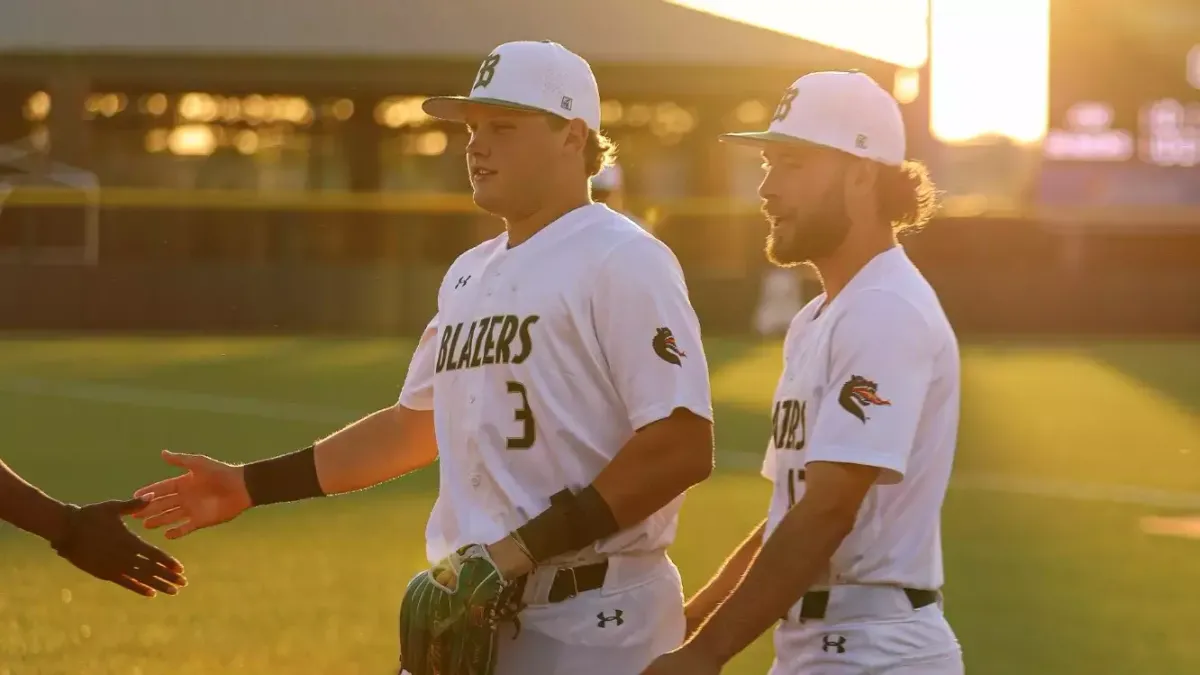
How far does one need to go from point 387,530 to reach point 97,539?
225 inches

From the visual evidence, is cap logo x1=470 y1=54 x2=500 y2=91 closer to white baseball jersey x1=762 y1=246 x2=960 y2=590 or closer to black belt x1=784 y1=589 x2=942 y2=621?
white baseball jersey x1=762 y1=246 x2=960 y2=590

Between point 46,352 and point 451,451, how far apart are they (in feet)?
72.0

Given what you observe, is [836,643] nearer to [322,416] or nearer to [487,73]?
[487,73]

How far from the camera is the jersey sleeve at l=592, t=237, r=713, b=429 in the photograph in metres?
4.07

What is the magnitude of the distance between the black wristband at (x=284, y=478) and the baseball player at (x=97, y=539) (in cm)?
47

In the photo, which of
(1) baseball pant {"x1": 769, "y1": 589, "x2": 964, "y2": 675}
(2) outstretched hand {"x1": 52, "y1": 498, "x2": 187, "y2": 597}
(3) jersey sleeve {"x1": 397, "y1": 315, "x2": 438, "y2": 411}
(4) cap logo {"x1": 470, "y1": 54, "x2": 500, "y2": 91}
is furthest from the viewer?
(2) outstretched hand {"x1": 52, "y1": 498, "x2": 187, "y2": 597}

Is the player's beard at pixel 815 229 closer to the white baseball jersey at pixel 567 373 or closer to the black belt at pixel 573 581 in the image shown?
the white baseball jersey at pixel 567 373

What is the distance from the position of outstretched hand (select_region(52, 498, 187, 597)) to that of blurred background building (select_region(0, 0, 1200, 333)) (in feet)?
76.7

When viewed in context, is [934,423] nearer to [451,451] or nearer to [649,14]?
[451,451]

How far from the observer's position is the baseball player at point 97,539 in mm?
5418

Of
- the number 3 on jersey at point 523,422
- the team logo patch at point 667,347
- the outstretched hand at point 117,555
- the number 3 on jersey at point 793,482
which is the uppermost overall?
the team logo patch at point 667,347

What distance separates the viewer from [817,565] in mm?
3641

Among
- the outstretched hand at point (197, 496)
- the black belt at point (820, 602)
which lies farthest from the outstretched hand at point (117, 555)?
the black belt at point (820, 602)

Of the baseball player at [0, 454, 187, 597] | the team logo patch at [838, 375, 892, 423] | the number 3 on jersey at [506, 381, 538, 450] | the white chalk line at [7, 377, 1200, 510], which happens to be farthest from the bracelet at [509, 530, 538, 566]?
the white chalk line at [7, 377, 1200, 510]
